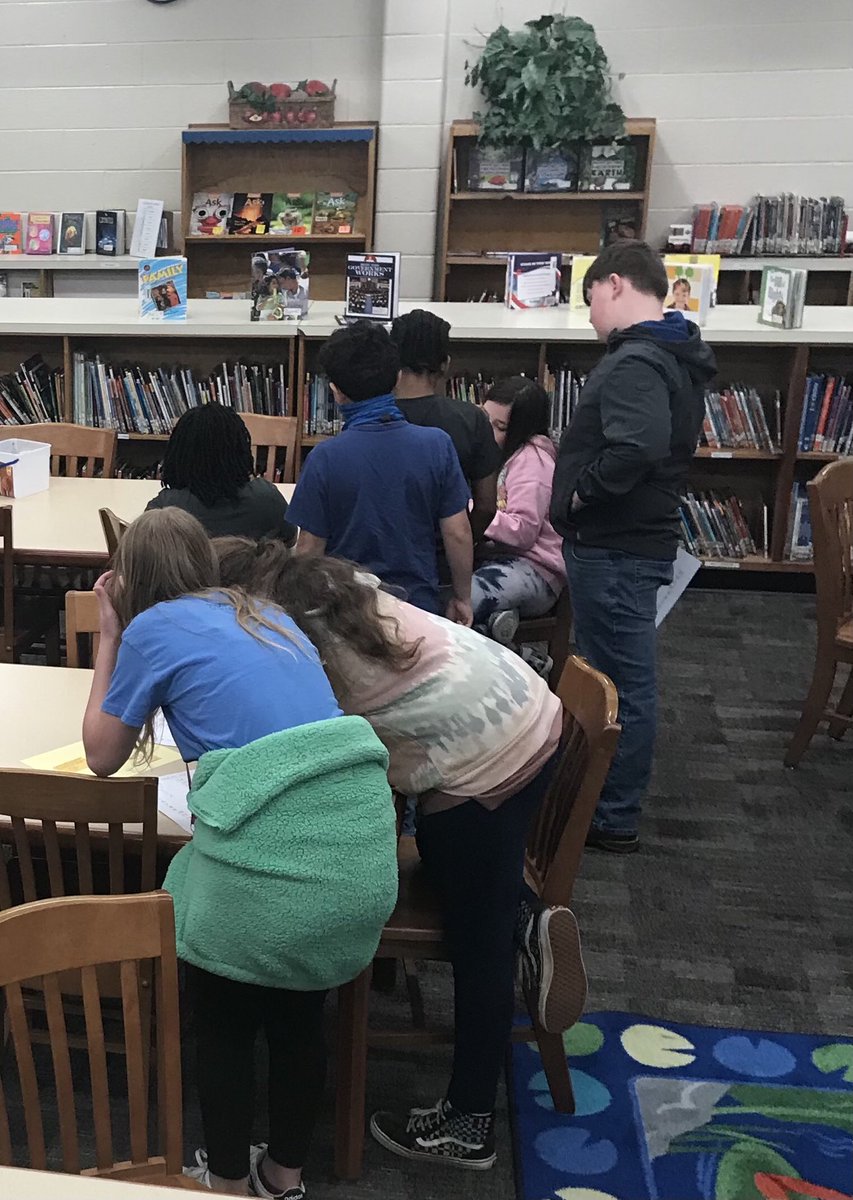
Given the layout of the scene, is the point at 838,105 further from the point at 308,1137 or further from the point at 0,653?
the point at 308,1137

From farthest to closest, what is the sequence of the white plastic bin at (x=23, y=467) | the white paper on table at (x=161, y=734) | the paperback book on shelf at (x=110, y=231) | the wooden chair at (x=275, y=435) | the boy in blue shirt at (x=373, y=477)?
the paperback book on shelf at (x=110, y=231) → the wooden chair at (x=275, y=435) → the white plastic bin at (x=23, y=467) → the boy in blue shirt at (x=373, y=477) → the white paper on table at (x=161, y=734)

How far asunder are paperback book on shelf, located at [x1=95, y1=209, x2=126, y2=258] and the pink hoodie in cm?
441

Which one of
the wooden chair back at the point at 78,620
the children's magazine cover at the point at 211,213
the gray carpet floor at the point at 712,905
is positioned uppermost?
the children's magazine cover at the point at 211,213

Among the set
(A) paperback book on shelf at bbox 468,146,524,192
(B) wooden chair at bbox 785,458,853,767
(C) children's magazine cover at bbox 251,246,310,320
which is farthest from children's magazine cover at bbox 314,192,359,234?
(B) wooden chair at bbox 785,458,853,767

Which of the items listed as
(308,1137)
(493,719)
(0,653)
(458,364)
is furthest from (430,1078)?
(458,364)

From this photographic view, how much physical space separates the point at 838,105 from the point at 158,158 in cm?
402

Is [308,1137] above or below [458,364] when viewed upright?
below

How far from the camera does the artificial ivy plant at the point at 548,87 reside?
6.21 metres

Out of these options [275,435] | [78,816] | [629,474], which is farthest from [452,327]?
[78,816]

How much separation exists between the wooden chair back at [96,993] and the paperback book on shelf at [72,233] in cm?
652

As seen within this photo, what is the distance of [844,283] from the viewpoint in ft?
21.9

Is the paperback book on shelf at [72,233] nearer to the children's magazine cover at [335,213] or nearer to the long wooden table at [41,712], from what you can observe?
the children's magazine cover at [335,213]

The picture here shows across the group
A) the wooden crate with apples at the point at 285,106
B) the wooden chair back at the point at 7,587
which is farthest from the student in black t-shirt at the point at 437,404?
the wooden crate with apples at the point at 285,106

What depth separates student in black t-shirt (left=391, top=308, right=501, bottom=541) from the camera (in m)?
2.98
